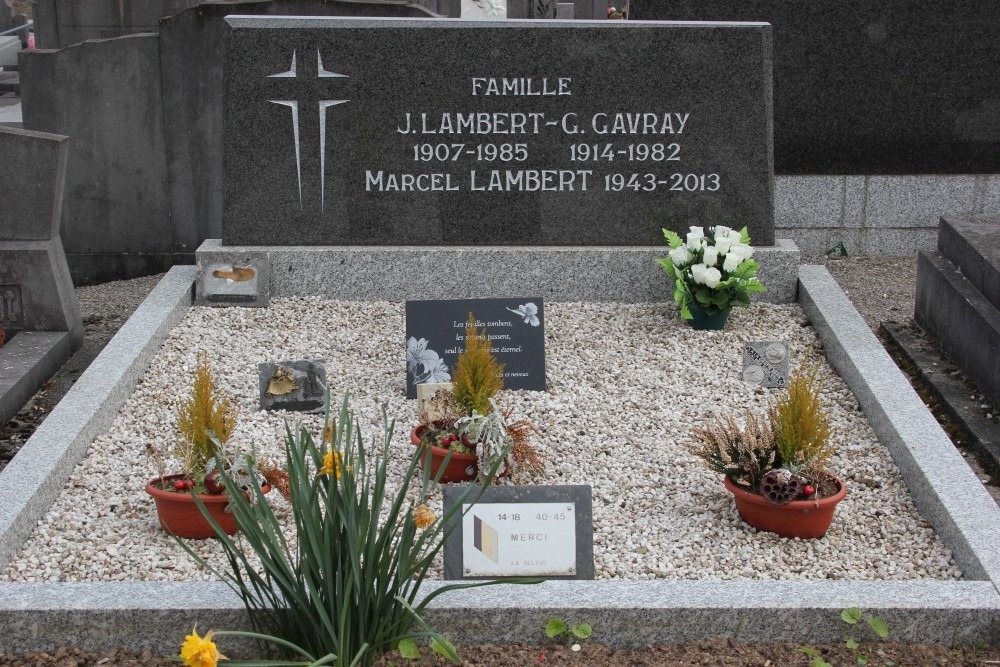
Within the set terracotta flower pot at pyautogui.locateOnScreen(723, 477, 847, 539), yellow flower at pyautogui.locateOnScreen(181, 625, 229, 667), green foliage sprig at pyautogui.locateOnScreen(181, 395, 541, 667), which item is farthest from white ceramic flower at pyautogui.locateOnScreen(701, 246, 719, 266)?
yellow flower at pyautogui.locateOnScreen(181, 625, 229, 667)

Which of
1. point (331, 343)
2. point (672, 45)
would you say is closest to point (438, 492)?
point (331, 343)

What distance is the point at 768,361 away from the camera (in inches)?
185

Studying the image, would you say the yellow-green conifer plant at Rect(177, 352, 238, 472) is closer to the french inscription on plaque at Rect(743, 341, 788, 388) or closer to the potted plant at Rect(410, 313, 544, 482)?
the potted plant at Rect(410, 313, 544, 482)

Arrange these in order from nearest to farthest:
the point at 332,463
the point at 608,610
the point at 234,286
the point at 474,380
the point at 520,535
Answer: the point at 332,463 < the point at 608,610 < the point at 520,535 < the point at 474,380 < the point at 234,286

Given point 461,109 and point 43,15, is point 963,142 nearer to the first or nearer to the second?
point 461,109

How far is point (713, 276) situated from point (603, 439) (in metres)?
1.30

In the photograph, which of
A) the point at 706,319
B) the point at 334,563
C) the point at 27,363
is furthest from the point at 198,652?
the point at 706,319

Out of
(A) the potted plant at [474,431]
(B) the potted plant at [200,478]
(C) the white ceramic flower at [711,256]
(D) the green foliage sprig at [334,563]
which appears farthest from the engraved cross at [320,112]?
(D) the green foliage sprig at [334,563]

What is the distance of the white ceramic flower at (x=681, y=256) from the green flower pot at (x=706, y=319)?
212 mm

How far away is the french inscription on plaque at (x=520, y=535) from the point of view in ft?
10.3

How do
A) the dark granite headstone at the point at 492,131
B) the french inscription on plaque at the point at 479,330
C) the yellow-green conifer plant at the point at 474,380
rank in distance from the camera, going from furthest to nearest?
the dark granite headstone at the point at 492,131 < the french inscription on plaque at the point at 479,330 < the yellow-green conifer plant at the point at 474,380

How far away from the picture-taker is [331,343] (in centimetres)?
526

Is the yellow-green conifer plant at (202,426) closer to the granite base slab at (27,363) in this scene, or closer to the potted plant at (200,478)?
the potted plant at (200,478)

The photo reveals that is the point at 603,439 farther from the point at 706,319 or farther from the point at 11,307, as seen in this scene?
the point at 11,307
